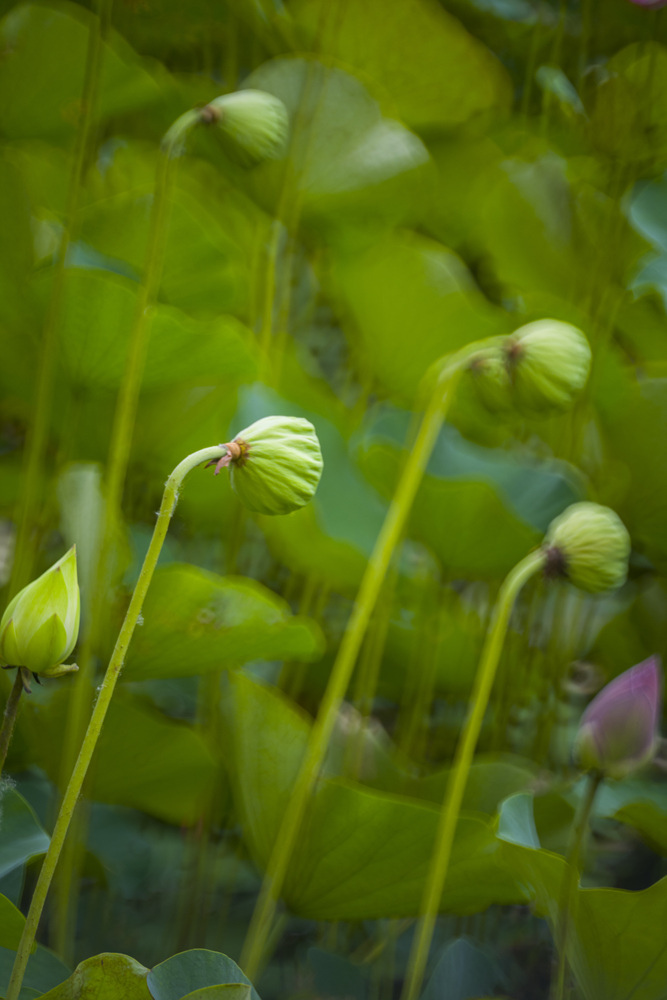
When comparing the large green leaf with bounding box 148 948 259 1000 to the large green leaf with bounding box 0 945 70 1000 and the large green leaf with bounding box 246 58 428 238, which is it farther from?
the large green leaf with bounding box 246 58 428 238

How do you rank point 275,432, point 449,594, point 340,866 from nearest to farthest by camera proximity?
point 275,432, point 340,866, point 449,594

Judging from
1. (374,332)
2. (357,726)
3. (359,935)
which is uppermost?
(374,332)

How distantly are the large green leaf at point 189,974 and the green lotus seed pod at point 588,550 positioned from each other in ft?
0.53

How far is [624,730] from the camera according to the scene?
238 mm

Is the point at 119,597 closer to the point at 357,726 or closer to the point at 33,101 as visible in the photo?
the point at 357,726

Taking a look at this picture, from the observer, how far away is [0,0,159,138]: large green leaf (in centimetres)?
36

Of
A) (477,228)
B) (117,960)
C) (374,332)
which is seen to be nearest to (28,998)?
(117,960)

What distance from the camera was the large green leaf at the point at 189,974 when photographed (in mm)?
221

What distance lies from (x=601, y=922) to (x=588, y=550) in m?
0.12

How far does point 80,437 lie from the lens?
15.4 inches

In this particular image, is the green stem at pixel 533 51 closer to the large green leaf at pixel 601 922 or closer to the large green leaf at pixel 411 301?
the large green leaf at pixel 411 301

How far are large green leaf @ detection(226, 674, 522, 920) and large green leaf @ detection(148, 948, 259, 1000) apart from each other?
67mm

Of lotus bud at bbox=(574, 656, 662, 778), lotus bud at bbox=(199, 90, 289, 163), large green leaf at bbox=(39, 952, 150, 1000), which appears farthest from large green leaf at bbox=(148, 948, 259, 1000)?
lotus bud at bbox=(199, 90, 289, 163)

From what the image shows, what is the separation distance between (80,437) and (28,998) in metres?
0.24
